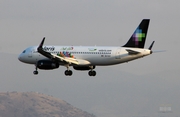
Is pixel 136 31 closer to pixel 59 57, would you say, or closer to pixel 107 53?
pixel 107 53

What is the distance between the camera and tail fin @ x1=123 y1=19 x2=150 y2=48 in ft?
412

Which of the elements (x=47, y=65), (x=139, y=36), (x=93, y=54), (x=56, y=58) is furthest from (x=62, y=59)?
(x=139, y=36)

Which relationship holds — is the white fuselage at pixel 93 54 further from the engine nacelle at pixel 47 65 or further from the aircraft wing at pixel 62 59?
the engine nacelle at pixel 47 65

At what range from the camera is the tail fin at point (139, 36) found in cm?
12556

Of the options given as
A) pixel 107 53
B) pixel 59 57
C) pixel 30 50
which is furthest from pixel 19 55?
pixel 107 53

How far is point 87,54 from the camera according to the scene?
12450 centimetres

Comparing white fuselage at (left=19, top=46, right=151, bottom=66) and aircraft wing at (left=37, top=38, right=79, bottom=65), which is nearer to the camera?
aircraft wing at (left=37, top=38, right=79, bottom=65)

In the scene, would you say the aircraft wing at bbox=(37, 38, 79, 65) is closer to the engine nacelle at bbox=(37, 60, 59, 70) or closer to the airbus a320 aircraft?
the airbus a320 aircraft

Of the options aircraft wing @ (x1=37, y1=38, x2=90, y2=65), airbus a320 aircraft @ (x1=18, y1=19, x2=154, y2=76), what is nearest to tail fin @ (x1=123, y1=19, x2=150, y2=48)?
airbus a320 aircraft @ (x1=18, y1=19, x2=154, y2=76)

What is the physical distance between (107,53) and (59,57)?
9730 millimetres

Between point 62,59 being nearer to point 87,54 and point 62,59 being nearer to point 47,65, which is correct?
point 47,65

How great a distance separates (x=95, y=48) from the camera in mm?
124500

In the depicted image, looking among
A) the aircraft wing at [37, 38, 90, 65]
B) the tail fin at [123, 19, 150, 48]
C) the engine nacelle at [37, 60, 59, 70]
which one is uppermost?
the tail fin at [123, 19, 150, 48]

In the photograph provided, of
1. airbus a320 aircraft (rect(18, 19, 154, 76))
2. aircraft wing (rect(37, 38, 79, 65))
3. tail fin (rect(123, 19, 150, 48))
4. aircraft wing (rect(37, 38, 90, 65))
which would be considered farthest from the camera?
tail fin (rect(123, 19, 150, 48))
